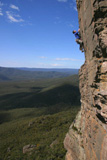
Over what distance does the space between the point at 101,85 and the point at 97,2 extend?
485 cm

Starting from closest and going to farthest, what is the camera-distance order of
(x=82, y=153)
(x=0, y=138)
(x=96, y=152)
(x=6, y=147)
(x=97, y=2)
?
(x=97, y=2), (x=96, y=152), (x=82, y=153), (x=6, y=147), (x=0, y=138)

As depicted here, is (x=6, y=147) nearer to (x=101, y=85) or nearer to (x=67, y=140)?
(x=67, y=140)

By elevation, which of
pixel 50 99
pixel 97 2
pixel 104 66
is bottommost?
pixel 50 99

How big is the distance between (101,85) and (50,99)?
96.4m

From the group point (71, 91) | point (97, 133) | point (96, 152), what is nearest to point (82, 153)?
point (96, 152)

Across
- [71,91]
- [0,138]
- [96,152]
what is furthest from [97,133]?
[71,91]

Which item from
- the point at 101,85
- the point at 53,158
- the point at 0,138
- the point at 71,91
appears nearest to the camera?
the point at 101,85

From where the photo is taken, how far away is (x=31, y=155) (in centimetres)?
2194

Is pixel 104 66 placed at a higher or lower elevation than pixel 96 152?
higher

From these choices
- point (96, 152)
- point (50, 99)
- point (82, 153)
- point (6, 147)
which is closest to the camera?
point (96, 152)

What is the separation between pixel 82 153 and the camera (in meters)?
12.2

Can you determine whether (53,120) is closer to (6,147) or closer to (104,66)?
(6,147)

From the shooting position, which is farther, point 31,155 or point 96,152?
point 31,155

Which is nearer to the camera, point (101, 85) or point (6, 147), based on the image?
point (101, 85)
